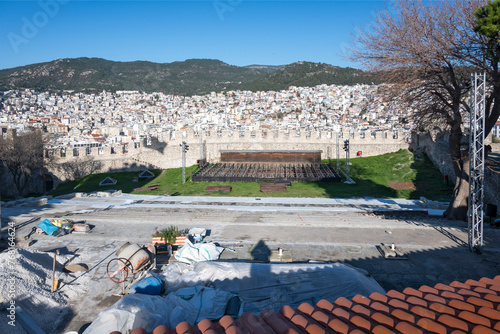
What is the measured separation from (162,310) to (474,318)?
4.34m

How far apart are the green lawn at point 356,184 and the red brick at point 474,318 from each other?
1479 cm

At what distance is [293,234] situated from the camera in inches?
418

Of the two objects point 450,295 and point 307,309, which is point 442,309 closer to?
point 450,295

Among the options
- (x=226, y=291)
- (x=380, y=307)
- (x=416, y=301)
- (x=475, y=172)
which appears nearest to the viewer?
(x=380, y=307)

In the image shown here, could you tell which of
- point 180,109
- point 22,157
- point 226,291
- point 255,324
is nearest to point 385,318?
point 255,324

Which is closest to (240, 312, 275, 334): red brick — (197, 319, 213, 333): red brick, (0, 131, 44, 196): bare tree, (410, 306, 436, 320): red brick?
(197, 319, 213, 333): red brick

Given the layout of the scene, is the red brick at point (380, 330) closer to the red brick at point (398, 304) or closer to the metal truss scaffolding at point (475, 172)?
the red brick at point (398, 304)

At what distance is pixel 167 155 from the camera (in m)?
26.7

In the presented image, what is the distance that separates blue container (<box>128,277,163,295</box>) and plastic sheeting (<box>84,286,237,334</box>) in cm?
59

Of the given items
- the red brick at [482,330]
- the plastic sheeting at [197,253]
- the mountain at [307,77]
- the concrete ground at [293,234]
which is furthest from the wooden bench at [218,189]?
the mountain at [307,77]

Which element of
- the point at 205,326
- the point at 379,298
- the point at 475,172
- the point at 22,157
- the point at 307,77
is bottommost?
the point at 379,298

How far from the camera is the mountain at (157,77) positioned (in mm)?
95562

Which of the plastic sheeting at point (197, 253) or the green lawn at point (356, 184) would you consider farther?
the green lawn at point (356, 184)

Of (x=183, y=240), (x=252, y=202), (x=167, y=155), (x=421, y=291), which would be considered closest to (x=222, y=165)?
(x=167, y=155)
